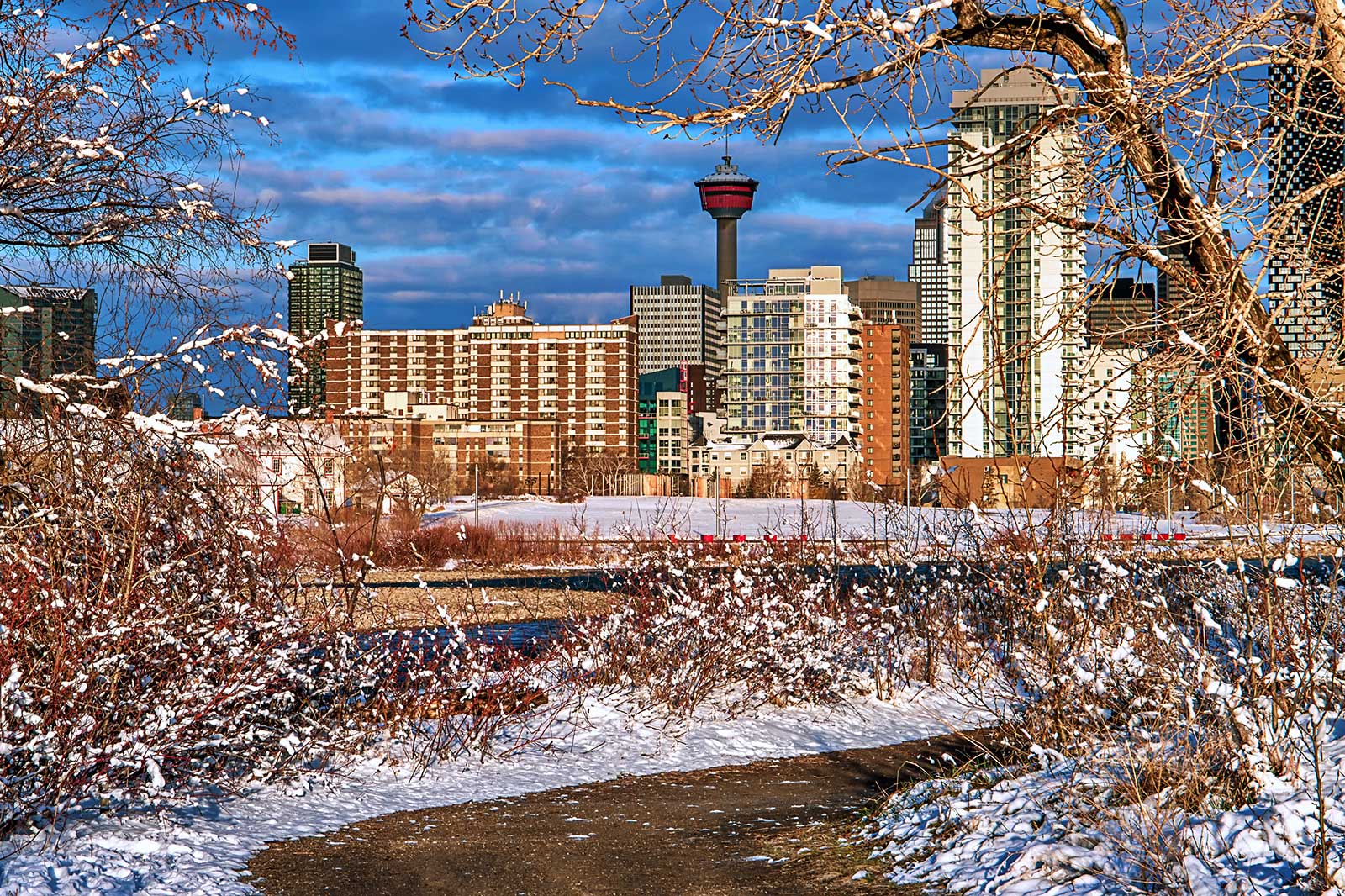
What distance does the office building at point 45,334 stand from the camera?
22.4ft

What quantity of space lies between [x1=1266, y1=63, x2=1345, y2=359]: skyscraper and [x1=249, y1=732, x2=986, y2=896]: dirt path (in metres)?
2.79

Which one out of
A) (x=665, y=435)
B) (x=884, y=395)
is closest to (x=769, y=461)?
(x=884, y=395)

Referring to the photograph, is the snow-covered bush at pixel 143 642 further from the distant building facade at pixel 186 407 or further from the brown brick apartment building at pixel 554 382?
the brown brick apartment building at pixel 554 382

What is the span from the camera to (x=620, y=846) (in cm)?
652

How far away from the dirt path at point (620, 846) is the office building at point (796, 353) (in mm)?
129660

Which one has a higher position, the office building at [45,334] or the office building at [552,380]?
the office building at [552,380]

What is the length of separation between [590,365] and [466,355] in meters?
19.6

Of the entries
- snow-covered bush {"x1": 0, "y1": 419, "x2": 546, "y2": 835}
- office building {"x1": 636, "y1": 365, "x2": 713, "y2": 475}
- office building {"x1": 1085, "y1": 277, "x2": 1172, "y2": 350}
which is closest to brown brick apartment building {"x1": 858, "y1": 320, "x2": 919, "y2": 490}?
office building {"x1": 636, "y1": 365, "x2": 713, "y2": 475}

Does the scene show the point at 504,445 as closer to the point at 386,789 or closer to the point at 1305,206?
the point at 386,789

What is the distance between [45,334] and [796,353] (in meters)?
135

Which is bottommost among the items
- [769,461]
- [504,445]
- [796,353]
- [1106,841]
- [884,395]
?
[1106,841]

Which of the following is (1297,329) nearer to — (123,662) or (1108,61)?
(1108,61)

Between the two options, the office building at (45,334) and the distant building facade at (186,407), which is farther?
the distant building facade at (186,407)

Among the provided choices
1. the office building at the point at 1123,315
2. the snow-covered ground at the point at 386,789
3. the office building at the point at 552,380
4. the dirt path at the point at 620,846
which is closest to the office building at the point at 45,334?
the snow-covered ground at the point at 386,789
